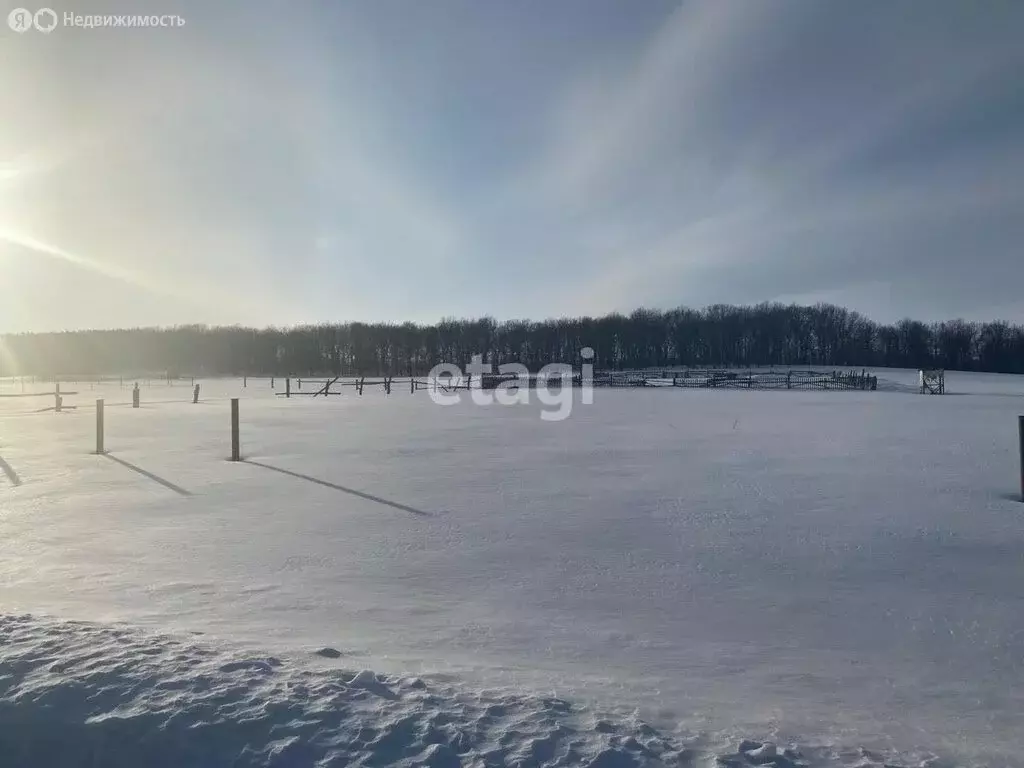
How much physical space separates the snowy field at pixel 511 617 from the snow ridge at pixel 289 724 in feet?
0.04

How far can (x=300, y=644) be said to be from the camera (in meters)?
3.94

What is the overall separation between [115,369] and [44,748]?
442 ft

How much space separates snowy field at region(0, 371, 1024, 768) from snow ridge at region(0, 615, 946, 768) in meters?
0.01

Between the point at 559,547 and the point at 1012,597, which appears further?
the point at 559,547

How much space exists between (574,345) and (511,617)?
107001 mm

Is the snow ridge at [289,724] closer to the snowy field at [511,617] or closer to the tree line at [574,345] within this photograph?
the snowy field at [511,617]

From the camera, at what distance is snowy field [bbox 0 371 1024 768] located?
9.42 ft

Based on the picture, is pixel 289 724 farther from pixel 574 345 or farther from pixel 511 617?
pixel 574 345

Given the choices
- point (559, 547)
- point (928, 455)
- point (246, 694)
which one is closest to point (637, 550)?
point (559, 547)

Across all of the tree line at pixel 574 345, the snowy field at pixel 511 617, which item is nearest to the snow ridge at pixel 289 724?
the snowy field at pixel 511 617

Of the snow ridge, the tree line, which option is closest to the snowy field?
the snow ridge

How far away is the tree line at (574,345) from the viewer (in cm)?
10369

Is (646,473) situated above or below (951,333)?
below

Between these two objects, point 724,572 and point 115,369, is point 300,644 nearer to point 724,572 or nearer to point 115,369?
point 724,572
